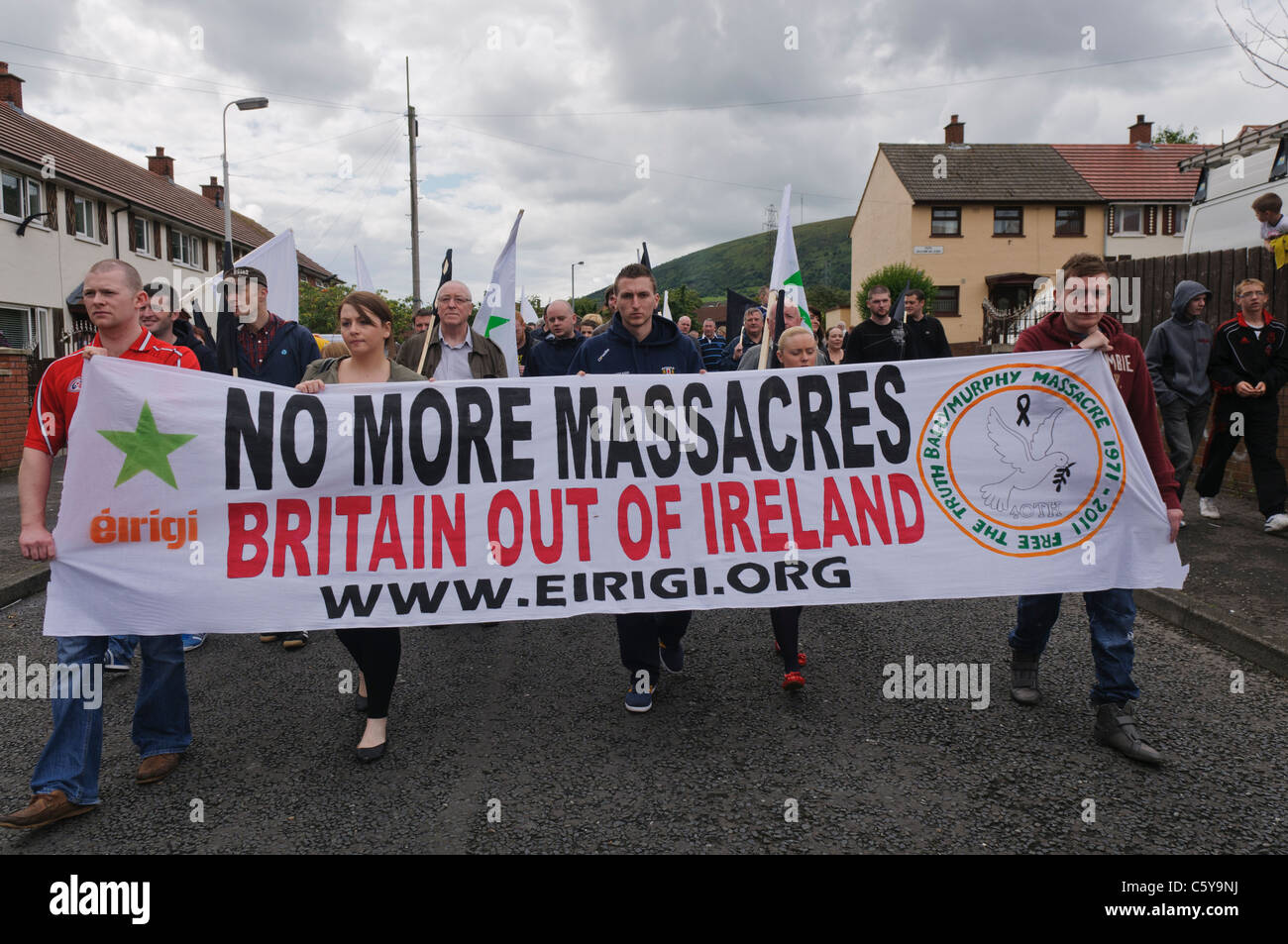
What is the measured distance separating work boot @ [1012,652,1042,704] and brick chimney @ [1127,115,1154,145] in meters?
49.6

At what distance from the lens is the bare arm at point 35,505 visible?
323cm

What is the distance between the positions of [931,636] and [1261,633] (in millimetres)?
1708

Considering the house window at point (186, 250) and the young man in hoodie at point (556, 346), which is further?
the house window at point (186, 250)

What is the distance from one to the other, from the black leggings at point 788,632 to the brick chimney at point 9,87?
3333cm

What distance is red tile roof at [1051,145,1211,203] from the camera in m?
38.3

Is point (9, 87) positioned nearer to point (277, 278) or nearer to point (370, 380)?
point (277, 278)

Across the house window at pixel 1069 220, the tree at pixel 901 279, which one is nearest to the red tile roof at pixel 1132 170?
the house window at pixel 1069 220

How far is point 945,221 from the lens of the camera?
38.0m

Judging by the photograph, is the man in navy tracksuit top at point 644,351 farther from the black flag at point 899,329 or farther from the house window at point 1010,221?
the house window at point 1010,221

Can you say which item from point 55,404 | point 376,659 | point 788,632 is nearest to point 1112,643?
point 788,632

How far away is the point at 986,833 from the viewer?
2.93 meters

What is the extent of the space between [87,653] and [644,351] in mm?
2796
